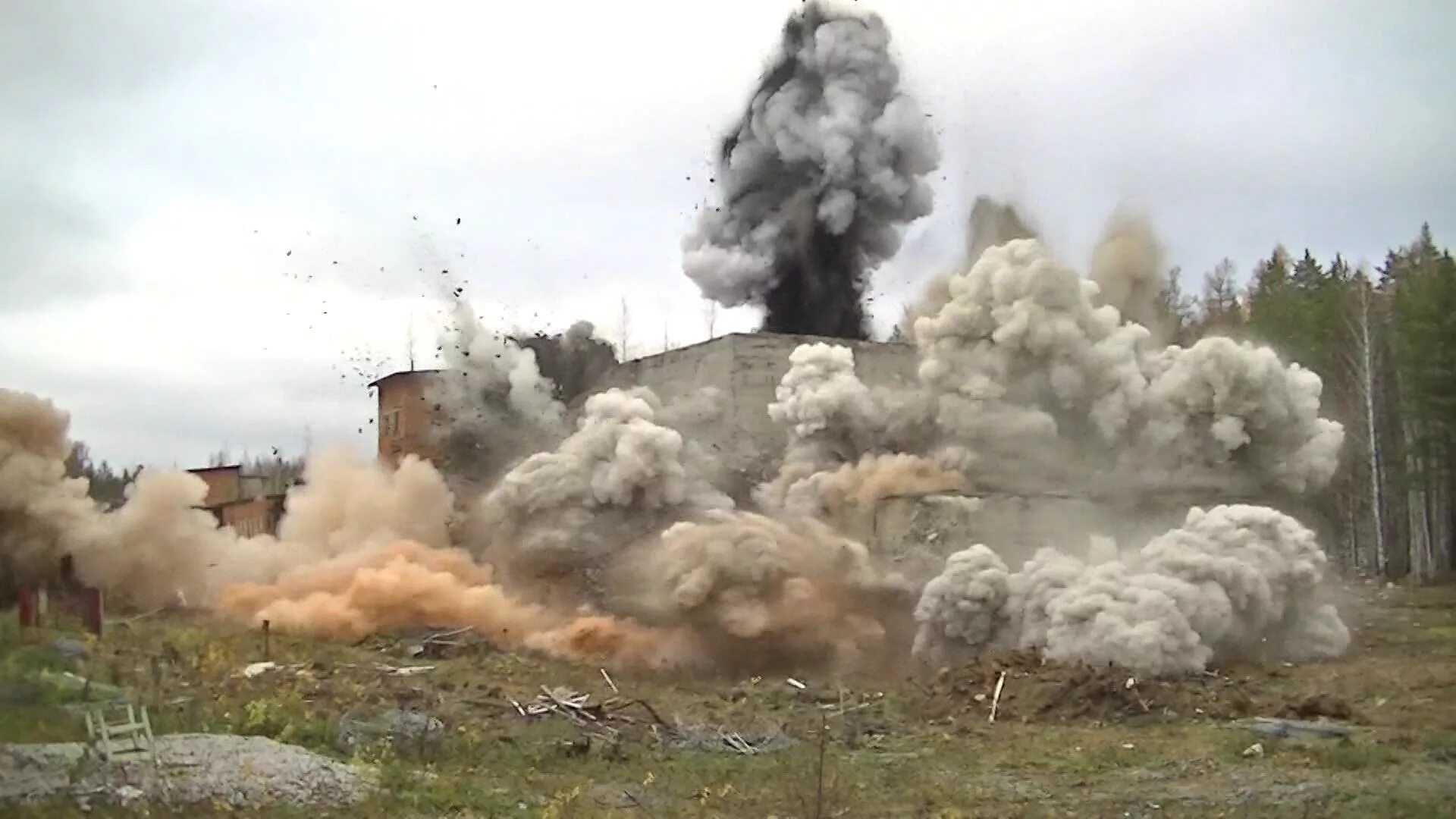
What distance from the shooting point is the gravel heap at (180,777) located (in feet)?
53.3

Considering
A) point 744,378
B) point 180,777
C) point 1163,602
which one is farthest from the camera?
point 744,378

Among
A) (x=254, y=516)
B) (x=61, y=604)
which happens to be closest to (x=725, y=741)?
(x=61, y=604)

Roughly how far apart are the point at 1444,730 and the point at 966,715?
733 cm

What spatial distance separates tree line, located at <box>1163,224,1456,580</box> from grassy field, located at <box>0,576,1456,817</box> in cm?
1241

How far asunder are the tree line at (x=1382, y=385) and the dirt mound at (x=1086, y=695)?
17.2m

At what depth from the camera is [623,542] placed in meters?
38.7

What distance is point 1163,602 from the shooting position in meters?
29.8

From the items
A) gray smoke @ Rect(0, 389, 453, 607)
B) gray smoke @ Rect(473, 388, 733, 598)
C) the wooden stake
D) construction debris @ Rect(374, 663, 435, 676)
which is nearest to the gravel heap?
construction debris @ Rect(374, 663, 435, 676)

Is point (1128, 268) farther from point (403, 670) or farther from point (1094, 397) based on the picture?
point (403, 670)

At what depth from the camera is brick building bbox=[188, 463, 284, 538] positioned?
50.6 m

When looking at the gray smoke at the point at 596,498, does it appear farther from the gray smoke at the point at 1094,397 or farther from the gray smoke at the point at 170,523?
the gray smoke at the point at 1094,397

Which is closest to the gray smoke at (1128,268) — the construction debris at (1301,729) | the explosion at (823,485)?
the explosion at (823,485)

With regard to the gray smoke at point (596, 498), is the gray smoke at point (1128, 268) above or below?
above

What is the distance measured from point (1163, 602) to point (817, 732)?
361 inches
